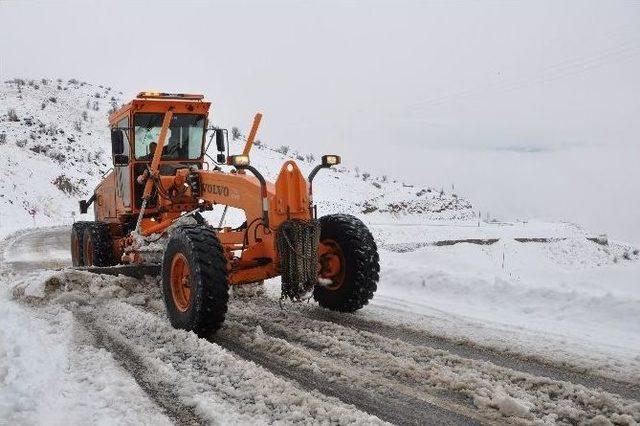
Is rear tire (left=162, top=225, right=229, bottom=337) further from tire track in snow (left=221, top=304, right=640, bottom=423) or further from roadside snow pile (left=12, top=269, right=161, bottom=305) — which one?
roadside snow pile (left=12, top=269, right=161, bottom=305)

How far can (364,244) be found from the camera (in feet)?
19.7

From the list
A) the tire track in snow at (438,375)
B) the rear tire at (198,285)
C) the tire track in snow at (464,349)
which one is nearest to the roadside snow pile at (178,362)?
the rear tire at (198,285)

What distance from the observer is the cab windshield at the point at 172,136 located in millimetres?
8406

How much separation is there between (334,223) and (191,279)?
5.90 feet

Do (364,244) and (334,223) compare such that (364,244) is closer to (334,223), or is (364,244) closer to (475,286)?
(334,223)

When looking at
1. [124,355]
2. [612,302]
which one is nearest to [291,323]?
[124,355]

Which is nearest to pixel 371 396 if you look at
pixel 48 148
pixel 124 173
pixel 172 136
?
pixel 172 136

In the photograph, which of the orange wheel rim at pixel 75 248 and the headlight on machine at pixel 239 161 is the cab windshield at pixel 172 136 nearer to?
the orange wheel rim at pixel 75 248

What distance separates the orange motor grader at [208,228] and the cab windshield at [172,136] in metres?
0.02

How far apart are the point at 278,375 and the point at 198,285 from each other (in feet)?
4.11

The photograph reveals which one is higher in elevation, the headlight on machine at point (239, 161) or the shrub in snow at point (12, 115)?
the shrub in snow at point (12, 115)

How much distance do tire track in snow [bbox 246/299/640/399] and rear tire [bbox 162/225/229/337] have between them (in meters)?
1.15

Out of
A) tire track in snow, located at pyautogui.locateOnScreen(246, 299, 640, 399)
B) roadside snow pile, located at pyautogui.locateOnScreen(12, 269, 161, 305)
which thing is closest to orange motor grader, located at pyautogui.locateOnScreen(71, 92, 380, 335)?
tire track in snow, located at pyautogui.locateOnScreen(246, 299, 640, 399)

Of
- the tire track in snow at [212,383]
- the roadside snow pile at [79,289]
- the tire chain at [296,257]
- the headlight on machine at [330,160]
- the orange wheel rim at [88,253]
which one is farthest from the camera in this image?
the orange wheel rim at [88,253]
